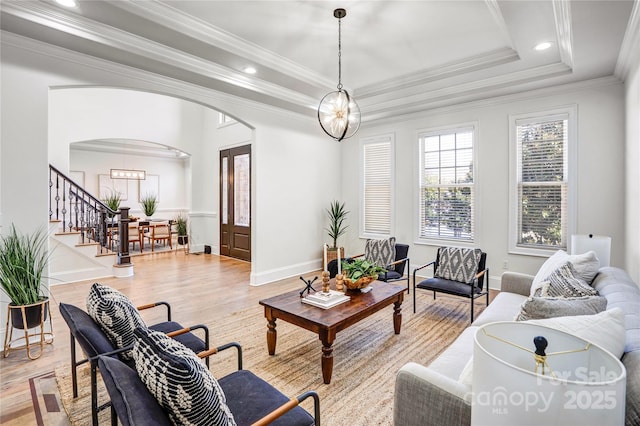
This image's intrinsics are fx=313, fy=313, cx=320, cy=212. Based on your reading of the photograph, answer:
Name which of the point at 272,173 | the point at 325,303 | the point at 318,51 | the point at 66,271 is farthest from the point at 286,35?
the point at 66,271

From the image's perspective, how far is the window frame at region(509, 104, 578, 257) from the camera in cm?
418

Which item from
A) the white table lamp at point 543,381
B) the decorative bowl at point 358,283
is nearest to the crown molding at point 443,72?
the decorative bowl at point 358,283

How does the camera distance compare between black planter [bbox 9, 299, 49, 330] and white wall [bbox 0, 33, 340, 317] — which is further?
white wall [bbox 0, 33, 340, 317]

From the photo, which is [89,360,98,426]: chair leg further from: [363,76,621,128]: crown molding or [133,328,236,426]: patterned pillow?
[363,76,621,128]: crown molding

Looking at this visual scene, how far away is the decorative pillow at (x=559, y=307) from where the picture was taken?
159 cm

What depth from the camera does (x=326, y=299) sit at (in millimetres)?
2787

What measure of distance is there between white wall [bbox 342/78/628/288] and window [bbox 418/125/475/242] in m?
0.14

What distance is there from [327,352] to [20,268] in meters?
2.84

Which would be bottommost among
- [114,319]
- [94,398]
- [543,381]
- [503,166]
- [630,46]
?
[94,398]

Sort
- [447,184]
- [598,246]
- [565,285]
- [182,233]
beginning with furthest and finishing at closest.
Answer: [182,233]
[447,184]
[598,246]
[565,285]

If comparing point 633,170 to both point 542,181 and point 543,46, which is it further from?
point 543,46

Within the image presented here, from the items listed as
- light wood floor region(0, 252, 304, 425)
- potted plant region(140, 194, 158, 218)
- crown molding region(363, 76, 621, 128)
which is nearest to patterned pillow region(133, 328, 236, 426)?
light wood floor region(0, 252, 304, 425)

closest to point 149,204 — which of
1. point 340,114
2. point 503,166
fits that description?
point 340,114

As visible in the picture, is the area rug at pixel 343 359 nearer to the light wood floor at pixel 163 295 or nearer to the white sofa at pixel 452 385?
the light wood floor at pixel 163 295
